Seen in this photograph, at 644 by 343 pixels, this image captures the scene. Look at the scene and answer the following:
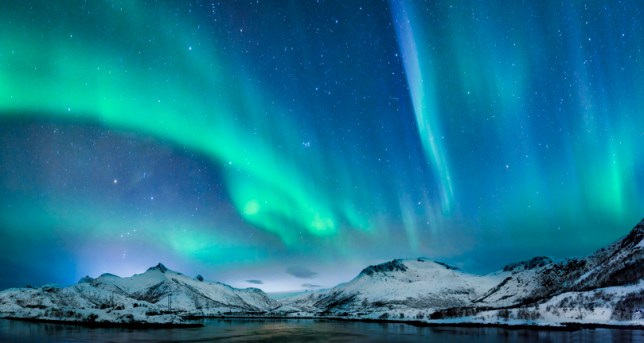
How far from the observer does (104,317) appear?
195 m

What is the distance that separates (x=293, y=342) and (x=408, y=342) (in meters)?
23.9

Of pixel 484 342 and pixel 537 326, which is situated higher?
pixel 484 342

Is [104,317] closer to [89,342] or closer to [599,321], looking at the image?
[89,342]

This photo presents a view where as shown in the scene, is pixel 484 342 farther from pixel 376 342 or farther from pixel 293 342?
pixel 293 342

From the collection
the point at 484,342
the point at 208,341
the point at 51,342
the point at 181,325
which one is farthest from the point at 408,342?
the point at 181,325

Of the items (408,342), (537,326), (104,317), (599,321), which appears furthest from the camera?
(104,317)

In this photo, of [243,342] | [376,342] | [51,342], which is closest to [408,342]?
[376,342]

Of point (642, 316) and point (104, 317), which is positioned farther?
point (104, 317)

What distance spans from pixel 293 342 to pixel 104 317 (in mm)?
136231

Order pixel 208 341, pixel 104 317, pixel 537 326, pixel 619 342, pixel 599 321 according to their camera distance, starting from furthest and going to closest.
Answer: pixel 104 317 → pixel 599 321 → pixel 537 326 → pixel 208 341 → pixel 619 342

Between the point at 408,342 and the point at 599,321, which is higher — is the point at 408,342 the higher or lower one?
the higher one

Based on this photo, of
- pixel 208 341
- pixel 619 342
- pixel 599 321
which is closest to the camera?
pixel 619 342

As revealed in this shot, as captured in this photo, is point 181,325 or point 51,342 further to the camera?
point 181,325

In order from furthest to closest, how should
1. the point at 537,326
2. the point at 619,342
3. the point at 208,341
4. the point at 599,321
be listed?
the point at 599,321 → the point at 537,326 → the point at 208,341 → the point at 619,342
